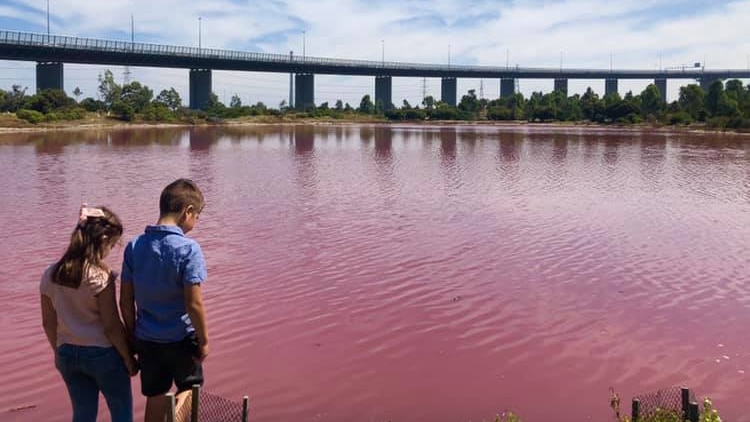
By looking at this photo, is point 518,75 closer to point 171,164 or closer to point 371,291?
point 171,164

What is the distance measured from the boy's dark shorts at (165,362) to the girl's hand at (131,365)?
0.03 metres

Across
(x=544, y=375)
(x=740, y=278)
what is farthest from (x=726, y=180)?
(x=544, y=375)

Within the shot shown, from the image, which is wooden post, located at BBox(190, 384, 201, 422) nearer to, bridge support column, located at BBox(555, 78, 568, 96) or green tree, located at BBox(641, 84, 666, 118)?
green tree, located at BBox(641, 84, 666, 118)

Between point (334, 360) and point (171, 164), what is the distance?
78.9 feet

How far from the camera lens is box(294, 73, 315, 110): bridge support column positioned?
12519cm

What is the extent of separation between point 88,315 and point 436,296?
608cm

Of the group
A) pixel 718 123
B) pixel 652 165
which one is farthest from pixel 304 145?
pixel 718 123

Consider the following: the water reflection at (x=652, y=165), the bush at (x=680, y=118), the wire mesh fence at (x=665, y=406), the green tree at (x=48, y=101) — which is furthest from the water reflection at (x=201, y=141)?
the bush at (x=680, y=118)

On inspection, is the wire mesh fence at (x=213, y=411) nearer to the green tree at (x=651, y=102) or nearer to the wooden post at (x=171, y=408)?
the wooden post at (x=171, y=408)

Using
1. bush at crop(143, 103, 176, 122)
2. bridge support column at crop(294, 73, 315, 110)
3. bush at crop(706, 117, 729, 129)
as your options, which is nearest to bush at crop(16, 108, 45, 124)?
bush at crop(143, 103, 176, 122)

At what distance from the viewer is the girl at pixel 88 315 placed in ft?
12.3

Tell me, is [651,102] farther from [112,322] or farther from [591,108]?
[112,322]

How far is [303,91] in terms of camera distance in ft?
411

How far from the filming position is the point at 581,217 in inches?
637
